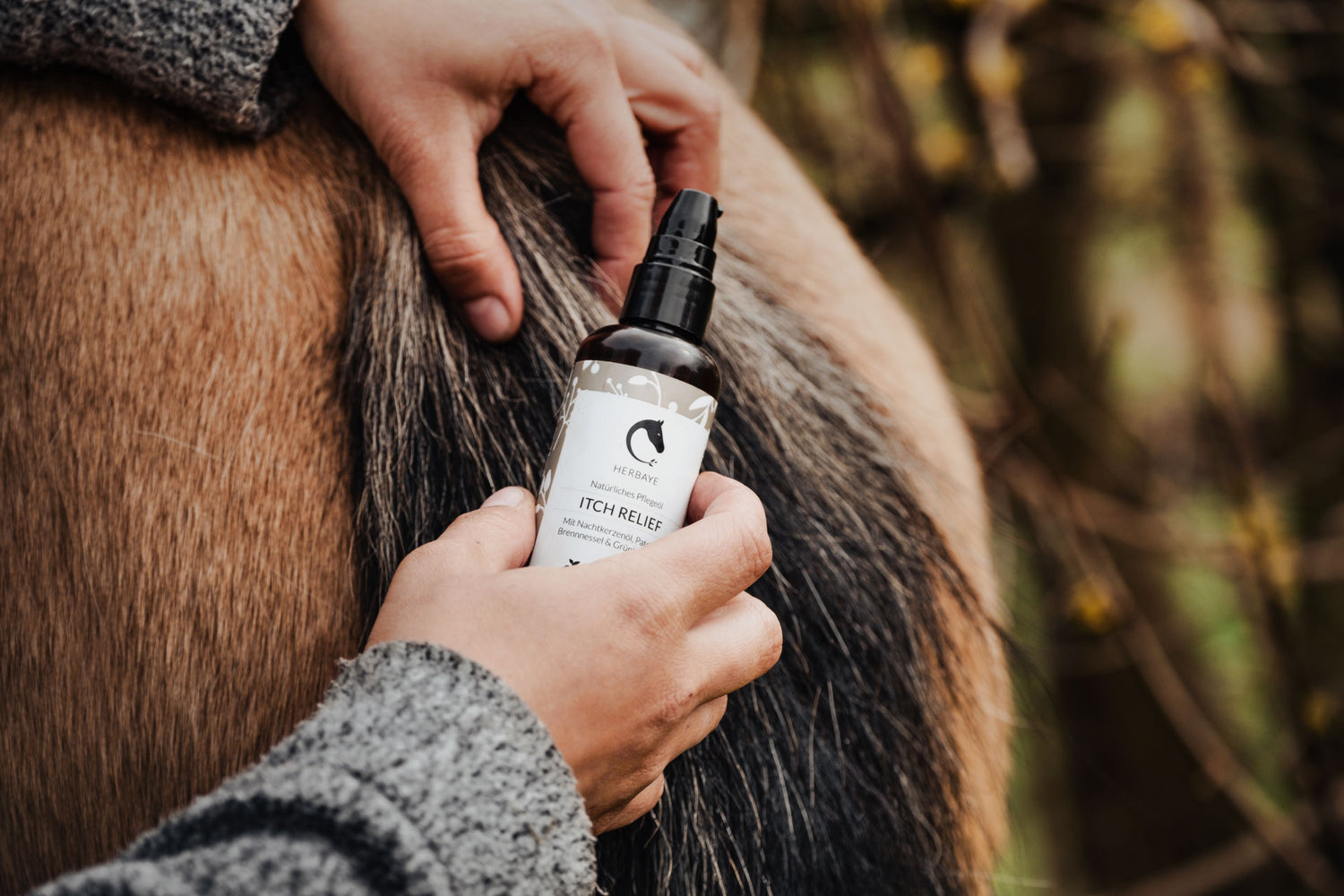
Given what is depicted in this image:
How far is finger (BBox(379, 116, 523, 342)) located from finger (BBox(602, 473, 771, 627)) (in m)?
0.20

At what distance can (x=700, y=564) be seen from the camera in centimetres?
44

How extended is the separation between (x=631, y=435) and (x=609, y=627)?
3.9 inches

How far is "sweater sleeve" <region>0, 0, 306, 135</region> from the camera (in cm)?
53

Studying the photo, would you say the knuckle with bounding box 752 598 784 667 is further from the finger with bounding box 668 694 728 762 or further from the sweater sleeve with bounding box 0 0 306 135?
the sweater sleeve with bounding box 0 0 306 135

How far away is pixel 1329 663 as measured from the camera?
154cm

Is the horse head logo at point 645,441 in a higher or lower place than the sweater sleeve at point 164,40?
lower

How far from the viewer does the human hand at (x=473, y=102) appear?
0.56 m

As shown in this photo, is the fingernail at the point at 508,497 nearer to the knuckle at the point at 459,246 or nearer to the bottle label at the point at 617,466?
the bottle label at the point at 617,466

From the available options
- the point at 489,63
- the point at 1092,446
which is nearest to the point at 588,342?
the point at 489,63

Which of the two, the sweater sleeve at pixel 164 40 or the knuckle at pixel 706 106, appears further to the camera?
the knuckle at pixel 706 106

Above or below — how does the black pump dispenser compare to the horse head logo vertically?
above

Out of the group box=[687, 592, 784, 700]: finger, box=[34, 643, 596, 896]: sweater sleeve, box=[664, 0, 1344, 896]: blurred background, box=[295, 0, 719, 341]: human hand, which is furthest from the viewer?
box=[664, 0, 1344, 896]: blurred background

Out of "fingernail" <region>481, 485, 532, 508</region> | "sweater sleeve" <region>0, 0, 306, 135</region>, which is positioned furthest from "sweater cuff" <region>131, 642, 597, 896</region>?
"sweater sleeve" <region>0, 0, 306, 135</region>

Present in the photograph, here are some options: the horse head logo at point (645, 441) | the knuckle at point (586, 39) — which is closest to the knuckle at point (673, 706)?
the horse head logo at point (645, 441)
